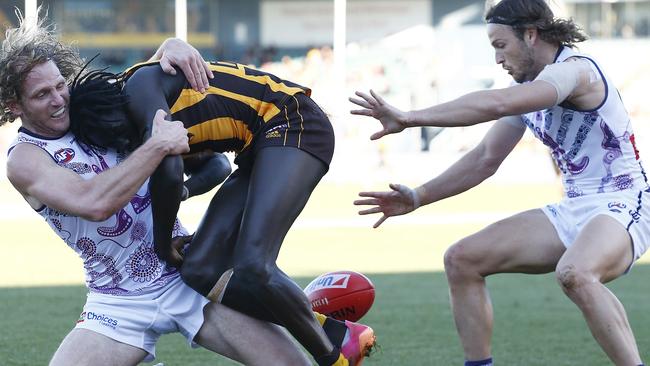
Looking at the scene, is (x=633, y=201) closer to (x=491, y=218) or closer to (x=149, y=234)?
(x=149, y=234)

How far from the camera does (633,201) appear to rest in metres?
5.24

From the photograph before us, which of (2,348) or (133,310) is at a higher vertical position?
(133,310)

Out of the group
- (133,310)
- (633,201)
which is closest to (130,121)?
(133,310)

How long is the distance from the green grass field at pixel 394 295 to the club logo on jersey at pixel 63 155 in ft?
6.94

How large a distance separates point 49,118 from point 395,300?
196 inches

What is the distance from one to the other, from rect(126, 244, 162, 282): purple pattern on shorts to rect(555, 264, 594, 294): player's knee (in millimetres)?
1832

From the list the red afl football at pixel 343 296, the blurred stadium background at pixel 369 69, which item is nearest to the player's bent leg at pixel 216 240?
the red afl football at pixel 343 296

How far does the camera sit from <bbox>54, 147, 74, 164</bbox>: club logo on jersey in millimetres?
4582

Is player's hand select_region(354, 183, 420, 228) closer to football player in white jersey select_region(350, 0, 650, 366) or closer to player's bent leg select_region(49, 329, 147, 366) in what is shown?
football player in white jersey select_region(350, 0, 650, 366)

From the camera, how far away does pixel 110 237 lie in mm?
4707

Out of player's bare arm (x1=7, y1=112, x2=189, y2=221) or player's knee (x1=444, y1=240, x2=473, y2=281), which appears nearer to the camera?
player's bare arm (x1=7, y1=112, x2=189, y2=221)

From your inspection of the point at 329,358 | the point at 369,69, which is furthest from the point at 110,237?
the point at 369,69

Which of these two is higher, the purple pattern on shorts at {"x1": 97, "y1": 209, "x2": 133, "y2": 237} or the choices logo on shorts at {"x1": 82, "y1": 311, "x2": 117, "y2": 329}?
the purple pattern on shorts at {"x1": 97, "y1": 209, "x2": 133, "y2": 237}

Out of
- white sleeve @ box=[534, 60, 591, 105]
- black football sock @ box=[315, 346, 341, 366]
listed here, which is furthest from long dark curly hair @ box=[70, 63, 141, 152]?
white sleeve @ box=[534, 60, 591, 105]
